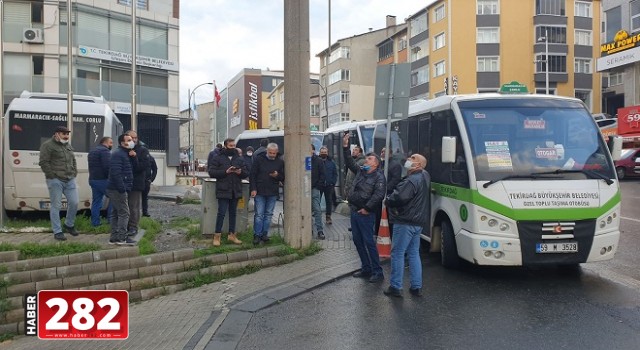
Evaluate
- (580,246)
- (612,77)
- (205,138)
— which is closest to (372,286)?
(580,246)

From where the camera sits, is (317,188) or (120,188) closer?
(120,188)

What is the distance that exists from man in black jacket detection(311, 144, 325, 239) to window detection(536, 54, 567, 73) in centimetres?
4757

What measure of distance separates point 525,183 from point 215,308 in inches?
171

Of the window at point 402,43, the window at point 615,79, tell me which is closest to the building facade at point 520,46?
the window at point 615,79

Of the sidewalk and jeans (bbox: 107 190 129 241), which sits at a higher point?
jeans (bbox: 107 190 129 241)

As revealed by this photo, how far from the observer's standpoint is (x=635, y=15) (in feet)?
117

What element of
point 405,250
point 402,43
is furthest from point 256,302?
point 402,43

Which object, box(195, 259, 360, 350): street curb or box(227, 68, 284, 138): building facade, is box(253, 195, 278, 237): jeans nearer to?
box(195, 259, 360, 350): street curb

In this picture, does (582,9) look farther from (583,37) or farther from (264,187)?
(264,187)

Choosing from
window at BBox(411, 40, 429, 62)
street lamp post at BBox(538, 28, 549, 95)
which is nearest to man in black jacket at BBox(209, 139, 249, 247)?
street lamp post at BBox(538, 28, 549, 95)

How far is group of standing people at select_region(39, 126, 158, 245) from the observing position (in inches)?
325

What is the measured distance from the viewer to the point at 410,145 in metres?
10.3

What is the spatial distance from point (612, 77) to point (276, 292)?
56637mm

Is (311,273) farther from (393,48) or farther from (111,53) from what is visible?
(393,48)
